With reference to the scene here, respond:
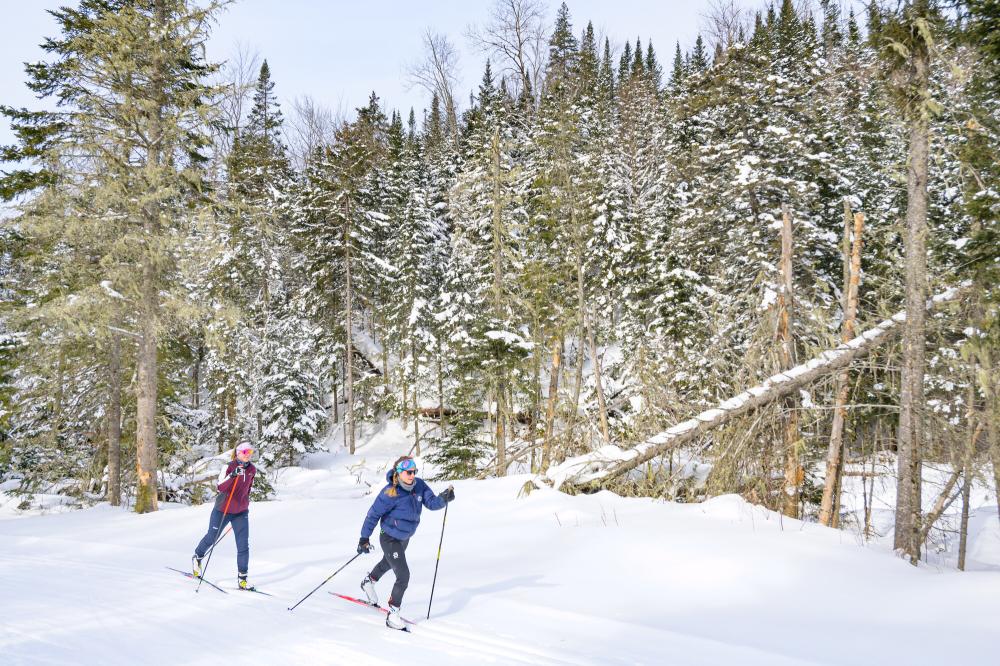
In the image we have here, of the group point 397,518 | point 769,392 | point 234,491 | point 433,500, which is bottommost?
point 234,491

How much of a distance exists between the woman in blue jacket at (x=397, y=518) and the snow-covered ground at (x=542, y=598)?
0.47 metres

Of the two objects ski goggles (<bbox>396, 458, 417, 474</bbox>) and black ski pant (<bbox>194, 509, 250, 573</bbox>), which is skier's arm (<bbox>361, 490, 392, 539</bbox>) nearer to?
ski goggles (<bbox>396, 458, 417, 474</bbox>)

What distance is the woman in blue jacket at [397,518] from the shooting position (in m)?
6.21

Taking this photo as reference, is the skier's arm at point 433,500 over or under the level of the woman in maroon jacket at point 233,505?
over

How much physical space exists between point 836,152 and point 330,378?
98.6 feet

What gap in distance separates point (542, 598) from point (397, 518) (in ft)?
7.06

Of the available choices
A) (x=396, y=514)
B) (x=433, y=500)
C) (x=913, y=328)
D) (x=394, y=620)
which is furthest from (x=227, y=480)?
(x=913, y=328)

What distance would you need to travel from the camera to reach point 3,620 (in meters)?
5.89

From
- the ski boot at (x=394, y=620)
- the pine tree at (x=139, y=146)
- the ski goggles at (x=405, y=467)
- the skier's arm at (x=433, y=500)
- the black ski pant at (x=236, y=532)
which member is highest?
the pine tree at (x=139, y=146)

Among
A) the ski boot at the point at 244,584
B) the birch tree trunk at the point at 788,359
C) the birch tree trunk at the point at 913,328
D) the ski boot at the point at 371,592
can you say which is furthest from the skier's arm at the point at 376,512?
the birch tree trunk at the point at 913,328

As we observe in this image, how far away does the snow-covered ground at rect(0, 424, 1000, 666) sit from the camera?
532 cm

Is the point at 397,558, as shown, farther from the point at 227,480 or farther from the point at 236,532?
the point at 227,480

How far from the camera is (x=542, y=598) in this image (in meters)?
6.94

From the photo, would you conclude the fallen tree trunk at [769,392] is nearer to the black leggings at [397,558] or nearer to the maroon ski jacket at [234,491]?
the black leggings at [397,558]
